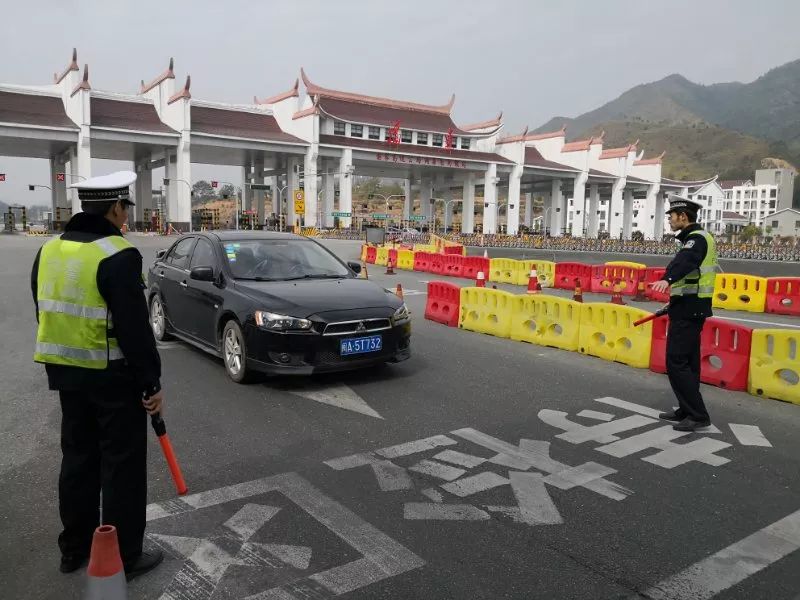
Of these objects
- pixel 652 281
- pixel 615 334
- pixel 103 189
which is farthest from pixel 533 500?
pixel 652 281

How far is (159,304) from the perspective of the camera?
27.7ft

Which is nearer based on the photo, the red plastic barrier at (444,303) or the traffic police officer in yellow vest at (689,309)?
the traffic police officer in yellow vest at (689,309)

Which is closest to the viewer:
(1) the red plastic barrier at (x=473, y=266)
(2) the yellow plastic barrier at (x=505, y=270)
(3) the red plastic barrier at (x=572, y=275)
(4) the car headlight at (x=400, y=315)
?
(4) the car headlight at (x=400, y=315)

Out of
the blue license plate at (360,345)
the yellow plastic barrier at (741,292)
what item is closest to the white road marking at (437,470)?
the blue license plate at (360,345)

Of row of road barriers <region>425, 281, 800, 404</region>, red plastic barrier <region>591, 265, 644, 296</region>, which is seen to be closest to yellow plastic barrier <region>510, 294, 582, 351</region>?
row of road barriers <region>425, 281, 800, 404</region>

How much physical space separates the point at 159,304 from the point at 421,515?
19.7 feet

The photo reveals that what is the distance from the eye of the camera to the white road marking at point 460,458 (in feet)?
14.6

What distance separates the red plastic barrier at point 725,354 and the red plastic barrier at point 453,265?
42.5ft

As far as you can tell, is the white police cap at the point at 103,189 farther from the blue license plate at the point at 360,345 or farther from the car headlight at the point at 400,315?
the car headlight at the point at 400,315

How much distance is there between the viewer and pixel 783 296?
499 inches

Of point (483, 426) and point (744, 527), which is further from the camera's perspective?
point (483, 426)

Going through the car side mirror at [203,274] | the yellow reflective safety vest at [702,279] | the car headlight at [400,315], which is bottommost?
the car headlight at [400,315]


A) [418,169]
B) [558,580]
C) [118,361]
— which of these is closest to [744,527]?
[558,580]

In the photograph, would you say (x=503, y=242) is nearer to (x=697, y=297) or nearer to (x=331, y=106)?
(x=331, y=106)
